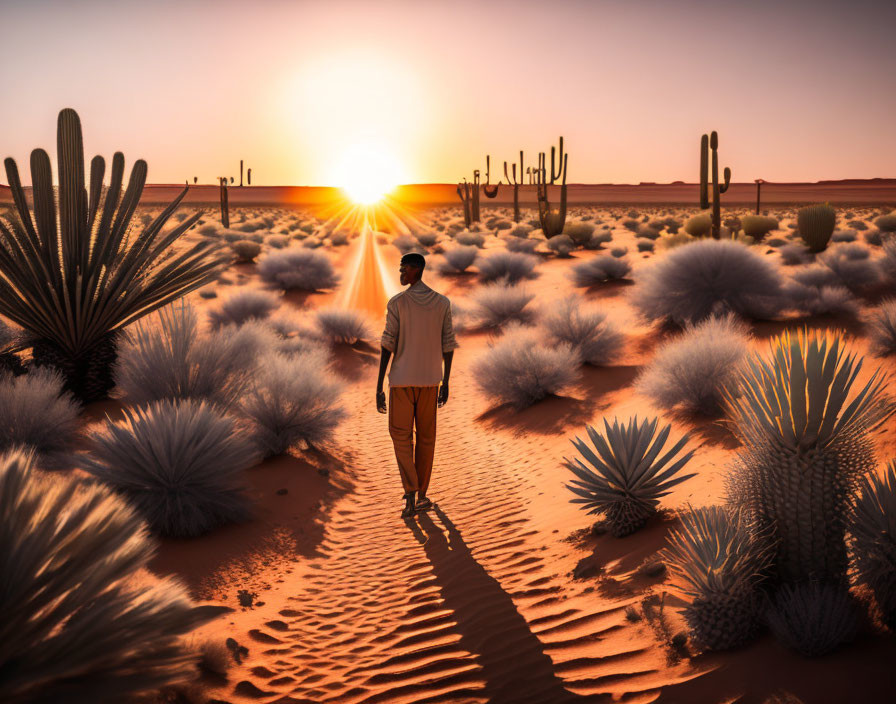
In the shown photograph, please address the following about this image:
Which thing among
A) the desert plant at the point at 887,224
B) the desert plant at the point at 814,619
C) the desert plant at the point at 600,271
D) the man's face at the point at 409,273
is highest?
the desert plant at the point at 887,224

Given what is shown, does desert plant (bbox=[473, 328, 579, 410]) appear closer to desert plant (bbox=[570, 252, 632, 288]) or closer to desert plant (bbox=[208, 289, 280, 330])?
desert plant (bbox=[208, 289, 280, 330])

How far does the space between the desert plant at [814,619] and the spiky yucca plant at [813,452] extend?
175 millimetres

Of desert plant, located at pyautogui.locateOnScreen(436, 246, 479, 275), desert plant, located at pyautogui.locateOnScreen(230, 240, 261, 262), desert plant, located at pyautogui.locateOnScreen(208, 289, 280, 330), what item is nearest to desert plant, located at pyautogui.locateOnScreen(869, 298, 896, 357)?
desert plant, located at pyautogui.locateOnScreen(208, 289, 280, 330)

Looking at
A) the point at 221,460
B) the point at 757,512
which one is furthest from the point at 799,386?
the point at 221,460

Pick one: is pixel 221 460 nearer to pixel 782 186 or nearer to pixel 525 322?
pixel 525 322

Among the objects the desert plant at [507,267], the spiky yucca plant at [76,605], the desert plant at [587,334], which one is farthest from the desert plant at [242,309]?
the spiky yucca plant at [76,605]

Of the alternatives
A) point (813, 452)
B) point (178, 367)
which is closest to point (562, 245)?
point (178, 367)

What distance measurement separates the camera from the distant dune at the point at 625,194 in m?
130

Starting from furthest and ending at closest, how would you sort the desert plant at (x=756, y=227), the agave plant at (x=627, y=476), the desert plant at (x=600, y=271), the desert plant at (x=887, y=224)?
the desert plant at (x=887, y=224) < the desert plant at (x=756, y=227) < the desert plant at (x=600, y=271) < the agave plant at (x=627, y=476)

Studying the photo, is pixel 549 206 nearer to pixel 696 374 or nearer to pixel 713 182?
pixel 713 182

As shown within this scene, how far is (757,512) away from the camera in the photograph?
12.6 ft

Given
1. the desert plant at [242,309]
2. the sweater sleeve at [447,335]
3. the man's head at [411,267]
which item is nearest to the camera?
the man's head at [411,267]

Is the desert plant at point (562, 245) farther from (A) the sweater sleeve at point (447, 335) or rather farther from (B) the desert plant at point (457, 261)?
(A) the sweater sleeve at point (447, 335)

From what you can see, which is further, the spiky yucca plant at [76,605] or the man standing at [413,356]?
the man standing at [413,356]
